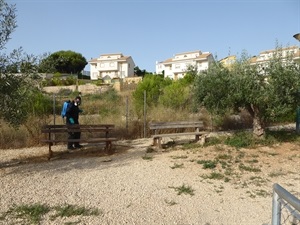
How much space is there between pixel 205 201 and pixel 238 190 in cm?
94

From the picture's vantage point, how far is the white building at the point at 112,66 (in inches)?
3292

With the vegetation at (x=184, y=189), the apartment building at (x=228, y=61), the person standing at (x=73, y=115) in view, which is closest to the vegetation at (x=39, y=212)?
the vegetation at (x=184, y=189)

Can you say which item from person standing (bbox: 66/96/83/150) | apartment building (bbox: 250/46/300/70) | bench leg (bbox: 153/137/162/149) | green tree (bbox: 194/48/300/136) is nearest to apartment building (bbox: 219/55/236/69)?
green tree (bbox: 194/48/300/136)

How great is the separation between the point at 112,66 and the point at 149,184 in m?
81.4

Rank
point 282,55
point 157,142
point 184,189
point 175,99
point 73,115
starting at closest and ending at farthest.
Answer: point 184,189, point 282,55, point 73,115, point 157,142, point 175,99

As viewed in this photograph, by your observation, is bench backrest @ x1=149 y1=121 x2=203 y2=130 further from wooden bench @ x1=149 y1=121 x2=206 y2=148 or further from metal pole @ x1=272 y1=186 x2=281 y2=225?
metal pole @ x1=272 y1=186 x2=281 y2=225

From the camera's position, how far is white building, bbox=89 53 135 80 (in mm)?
83625

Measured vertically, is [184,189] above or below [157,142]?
below

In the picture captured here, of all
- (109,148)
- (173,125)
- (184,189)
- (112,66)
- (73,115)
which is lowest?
(184,189)

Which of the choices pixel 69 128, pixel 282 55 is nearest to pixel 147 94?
pixel 69 128

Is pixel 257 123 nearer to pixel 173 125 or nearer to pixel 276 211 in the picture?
pixel 173 125

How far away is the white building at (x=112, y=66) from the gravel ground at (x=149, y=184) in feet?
249

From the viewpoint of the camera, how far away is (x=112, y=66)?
8481 cm

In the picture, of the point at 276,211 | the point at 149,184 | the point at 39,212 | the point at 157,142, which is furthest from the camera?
the point at 157,142
